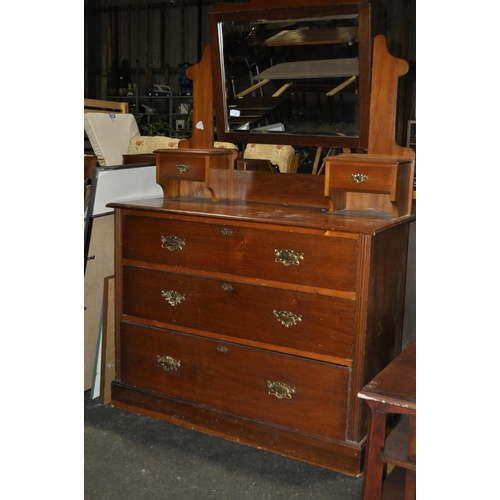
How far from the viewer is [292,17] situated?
260 centimetres

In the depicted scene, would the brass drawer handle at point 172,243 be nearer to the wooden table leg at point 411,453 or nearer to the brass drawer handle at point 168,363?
the brass drawer handle at point 168,363

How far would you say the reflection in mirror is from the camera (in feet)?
8.36

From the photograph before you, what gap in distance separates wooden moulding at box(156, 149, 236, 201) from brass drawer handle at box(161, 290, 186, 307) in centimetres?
49

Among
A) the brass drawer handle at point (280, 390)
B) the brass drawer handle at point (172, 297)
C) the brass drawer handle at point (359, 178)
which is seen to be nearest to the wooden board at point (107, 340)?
the brass drawer handle at point (172, 297)

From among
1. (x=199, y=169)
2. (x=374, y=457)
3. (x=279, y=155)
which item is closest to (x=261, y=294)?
(x=199, y=169)

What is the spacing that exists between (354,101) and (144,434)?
1.63 metres

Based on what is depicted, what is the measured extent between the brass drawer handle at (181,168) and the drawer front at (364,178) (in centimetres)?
69

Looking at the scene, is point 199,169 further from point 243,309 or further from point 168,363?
point 168,363

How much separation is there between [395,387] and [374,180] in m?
1.02

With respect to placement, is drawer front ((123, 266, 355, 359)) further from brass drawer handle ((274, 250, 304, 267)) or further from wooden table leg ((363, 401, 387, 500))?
wooden table leg ((363, 401, 387, 500))

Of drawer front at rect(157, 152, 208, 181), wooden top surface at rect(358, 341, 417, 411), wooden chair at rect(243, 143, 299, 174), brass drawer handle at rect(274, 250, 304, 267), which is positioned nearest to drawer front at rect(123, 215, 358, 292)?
brass drawer handle at rect(274, 250, 304, 267)
